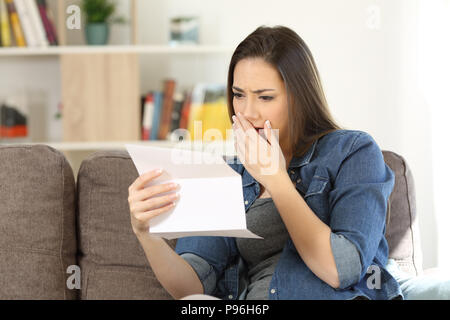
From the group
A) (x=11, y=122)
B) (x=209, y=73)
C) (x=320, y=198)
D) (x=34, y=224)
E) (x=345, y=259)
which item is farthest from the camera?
(x=209, y=73)

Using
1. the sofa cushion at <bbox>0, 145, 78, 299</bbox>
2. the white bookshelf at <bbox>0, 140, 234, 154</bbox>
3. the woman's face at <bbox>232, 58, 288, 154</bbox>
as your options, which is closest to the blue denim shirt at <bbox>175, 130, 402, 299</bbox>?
the woman's face at <bbox>232, 58, 288, 154</bbox>

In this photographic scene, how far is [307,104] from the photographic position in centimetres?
142

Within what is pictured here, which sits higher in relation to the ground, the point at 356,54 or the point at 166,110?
the point at 356,54

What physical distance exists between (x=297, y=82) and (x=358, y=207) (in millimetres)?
338

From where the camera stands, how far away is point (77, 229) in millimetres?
1680

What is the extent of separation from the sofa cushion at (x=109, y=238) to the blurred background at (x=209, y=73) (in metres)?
1.28

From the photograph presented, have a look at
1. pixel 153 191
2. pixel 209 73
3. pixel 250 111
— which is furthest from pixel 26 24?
pixel 153 191

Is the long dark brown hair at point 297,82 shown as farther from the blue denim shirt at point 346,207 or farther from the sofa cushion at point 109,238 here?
the sofa cushion at point 109,238

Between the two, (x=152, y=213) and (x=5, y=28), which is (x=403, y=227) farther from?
(x=5, y=28)

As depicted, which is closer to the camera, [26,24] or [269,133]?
[269,133]

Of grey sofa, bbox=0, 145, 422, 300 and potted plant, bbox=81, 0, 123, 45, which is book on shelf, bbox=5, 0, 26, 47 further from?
grey sofa, bbox=0, 145, 422, 300

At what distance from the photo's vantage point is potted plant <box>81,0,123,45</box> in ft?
9.61

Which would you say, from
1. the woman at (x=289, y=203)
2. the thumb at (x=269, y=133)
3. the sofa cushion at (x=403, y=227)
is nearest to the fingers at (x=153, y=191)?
the woman at (x=289, y=203)
